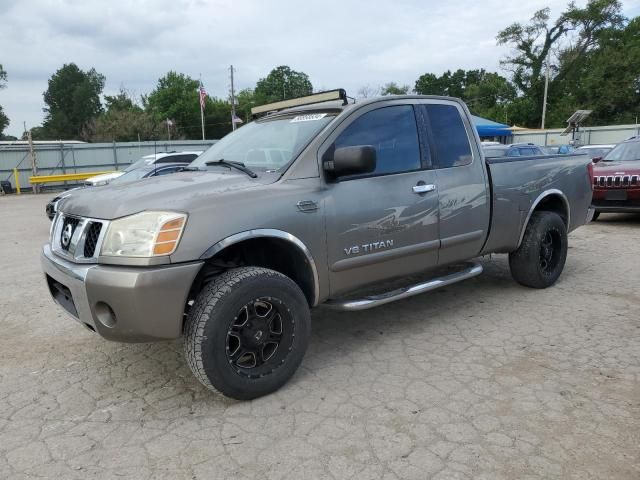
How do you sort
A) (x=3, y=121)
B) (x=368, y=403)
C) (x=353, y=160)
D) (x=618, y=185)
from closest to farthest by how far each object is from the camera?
(x=368, y=403), (x=353, y=160), (x=618, y=185), (x=3, y=121)

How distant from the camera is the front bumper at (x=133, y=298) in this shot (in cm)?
256

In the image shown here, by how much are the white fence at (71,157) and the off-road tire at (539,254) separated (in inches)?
844

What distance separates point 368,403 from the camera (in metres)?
2.89

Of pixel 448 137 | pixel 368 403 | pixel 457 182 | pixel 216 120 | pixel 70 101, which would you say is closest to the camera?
pixel 368 403

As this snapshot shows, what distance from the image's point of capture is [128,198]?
2.80 m

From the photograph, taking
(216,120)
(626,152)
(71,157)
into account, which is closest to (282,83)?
(216,120)

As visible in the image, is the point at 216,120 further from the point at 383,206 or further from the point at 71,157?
the point at 383,206

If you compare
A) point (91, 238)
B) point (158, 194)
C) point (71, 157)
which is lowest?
point (91, 238)

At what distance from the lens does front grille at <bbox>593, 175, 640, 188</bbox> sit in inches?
332

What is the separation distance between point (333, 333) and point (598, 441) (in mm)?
2060

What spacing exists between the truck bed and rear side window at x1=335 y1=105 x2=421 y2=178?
0.93 metres

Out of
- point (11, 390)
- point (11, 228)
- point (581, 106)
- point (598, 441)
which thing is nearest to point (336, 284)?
point (598, 441)

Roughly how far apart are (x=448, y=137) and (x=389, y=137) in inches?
27.5

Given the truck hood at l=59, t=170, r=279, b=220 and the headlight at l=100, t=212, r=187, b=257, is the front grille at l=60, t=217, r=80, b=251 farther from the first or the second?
the headlight at l=100, t=212, r=187, b=257
